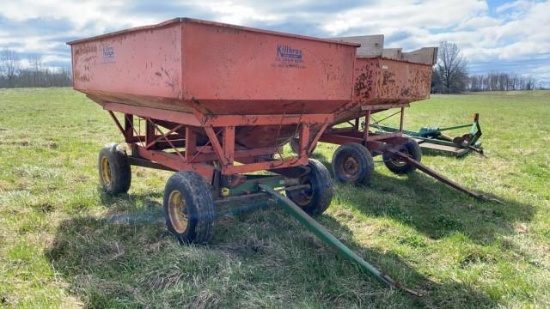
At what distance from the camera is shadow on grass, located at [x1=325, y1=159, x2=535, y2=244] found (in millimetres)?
4591

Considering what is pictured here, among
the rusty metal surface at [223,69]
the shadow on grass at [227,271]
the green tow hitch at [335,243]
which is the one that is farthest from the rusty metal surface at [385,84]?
the shadow on grass at [227,271]

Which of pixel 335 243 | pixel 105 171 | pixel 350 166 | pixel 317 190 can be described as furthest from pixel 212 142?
pixel 350 166

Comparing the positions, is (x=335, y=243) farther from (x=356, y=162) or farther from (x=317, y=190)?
(x=356, y=162)

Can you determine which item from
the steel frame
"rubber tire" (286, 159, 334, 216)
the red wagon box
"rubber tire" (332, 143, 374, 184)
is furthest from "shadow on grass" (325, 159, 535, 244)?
the steel frame

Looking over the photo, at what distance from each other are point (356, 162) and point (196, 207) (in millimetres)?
3223

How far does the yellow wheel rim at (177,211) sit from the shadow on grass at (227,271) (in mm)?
178

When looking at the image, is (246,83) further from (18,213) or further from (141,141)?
(18,213)

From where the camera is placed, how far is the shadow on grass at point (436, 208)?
459 centimetres

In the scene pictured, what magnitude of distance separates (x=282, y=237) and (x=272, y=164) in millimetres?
712

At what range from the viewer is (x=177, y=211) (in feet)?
13.4

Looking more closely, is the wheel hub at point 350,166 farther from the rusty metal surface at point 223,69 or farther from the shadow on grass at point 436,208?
the rusty metal surface at point 223,69

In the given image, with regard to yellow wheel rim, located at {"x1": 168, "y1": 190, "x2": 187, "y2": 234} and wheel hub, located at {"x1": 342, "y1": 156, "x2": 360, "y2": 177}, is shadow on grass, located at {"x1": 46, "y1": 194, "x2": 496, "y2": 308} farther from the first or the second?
wheel hub, located at {"x1": 342, "y1": 156, "x2": 360, "y2": 177}

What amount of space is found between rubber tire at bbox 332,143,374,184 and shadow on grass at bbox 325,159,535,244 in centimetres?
16

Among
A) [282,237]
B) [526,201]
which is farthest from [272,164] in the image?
[526,201]
